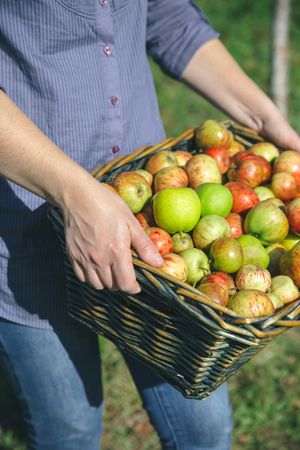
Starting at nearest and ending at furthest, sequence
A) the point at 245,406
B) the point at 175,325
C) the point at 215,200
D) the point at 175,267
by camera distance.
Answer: the point at 175,325 → the point at 175,267 → the point at 215,200 → the point at 245,406

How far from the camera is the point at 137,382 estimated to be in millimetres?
2381

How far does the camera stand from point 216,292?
1750 millimetres

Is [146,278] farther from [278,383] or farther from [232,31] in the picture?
[232,31]

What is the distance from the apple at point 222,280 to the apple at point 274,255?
195 mm

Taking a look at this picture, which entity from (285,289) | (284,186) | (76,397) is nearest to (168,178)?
(284,186)

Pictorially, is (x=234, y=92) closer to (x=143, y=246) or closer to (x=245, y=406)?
(x=143, y=246)

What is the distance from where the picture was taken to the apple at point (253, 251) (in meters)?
1.97

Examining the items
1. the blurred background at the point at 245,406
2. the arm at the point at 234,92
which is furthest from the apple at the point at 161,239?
the blurred background at the point at 245,406

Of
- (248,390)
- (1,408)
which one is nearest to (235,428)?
(248,390)

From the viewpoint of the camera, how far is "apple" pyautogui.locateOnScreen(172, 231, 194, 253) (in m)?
2.02

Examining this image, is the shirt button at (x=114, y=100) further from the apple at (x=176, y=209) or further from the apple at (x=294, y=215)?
the apple at (x=294, y=215)

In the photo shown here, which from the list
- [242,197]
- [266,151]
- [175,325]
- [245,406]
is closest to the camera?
[175,325]

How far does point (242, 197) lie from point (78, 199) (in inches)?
31.0

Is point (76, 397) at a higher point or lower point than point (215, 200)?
lower
